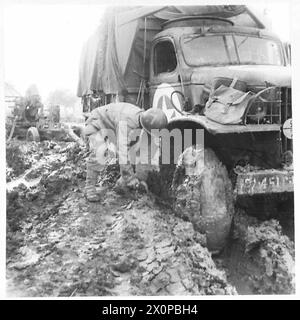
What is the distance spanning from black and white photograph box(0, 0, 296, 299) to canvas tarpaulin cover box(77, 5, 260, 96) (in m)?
0.01

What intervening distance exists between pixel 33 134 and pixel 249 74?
1730mm

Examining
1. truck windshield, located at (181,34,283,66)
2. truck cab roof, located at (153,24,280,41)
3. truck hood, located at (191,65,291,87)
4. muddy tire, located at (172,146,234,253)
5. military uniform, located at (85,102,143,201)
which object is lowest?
muddy tire, located at (172,146,234,253)

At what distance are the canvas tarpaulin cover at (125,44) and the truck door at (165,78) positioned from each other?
0.25 feet

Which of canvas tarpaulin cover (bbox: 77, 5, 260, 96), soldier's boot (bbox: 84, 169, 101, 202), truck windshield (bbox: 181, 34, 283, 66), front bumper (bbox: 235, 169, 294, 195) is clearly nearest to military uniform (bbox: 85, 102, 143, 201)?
soldier's boot (bbox: 84, 169, 101, 202)

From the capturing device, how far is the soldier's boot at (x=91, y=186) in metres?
3.74

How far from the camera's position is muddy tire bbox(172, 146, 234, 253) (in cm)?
338

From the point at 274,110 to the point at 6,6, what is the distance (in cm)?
215

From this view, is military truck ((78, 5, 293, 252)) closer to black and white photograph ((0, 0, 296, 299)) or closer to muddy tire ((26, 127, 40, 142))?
black and white photograph ((0, 0, 296, 299))

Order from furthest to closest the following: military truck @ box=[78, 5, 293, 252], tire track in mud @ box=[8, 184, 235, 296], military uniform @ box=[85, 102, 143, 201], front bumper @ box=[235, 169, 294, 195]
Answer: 1. military uniform @ box=[85, 102, 143, 201]
2. tire track in mud @ box=[8, 184, 235, 296]
3. military truck @ box=[78, 5, 293, 252]
4. front bumper @ box=[235, 169, 294, 195]

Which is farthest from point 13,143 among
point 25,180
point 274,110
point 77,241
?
point 274,110

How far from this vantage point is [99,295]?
351 centimetres

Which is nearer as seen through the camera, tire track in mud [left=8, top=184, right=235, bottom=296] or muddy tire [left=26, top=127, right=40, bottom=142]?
tire track in mud [left=8, top=184, right=235, bottom=296]

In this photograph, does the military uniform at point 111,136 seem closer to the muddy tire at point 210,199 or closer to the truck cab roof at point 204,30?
the muddy tire at point 210,199

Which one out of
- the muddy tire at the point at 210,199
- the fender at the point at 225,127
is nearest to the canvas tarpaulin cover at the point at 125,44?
the fender at the point at 225,127
